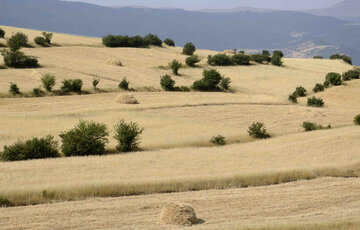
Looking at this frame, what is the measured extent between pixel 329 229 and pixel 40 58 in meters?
66.0

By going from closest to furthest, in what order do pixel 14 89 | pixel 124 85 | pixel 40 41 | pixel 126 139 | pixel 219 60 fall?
pixel 126 139
pixel 14 89
pixel 124 85
pixel 40 41
pixel 219 60

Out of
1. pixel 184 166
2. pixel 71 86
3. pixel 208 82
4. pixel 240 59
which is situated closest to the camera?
pixel 184 166

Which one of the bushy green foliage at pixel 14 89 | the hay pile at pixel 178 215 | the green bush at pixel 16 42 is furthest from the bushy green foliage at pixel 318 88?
the hay pile at pixel 178 215

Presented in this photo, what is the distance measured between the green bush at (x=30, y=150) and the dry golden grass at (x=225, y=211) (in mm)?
10749

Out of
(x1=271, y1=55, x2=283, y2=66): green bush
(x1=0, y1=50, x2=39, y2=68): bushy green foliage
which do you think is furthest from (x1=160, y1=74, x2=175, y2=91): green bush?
(x1=271, y1=55, x2=283, y2=66): green bush

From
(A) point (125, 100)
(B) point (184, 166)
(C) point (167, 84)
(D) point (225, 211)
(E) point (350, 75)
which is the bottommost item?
(D) point (225, 211)

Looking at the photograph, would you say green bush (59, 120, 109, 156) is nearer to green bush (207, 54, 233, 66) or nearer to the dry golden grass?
the dry golden grass

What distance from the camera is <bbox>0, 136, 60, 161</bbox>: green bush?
28.8m

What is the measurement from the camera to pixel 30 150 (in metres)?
29.6

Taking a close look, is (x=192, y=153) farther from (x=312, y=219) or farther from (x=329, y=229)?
(x=329, y=229)

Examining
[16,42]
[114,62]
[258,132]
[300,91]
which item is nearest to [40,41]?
[16,42]

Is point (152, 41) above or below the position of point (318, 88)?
above

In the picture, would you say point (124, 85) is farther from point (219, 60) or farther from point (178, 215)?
point (178, 215)

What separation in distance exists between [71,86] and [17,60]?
614 inches
